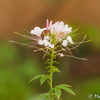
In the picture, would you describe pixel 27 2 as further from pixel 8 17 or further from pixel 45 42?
pixel 45 42

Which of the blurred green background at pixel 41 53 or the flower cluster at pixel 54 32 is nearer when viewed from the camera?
the flower cluster at pixel 54 32

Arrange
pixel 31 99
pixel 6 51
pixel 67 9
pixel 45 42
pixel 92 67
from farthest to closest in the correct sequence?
1. pixel 67 9
2. pixel 92 67
3. pixel 6 51
4. pixel 31 99
5. pixel 45 42

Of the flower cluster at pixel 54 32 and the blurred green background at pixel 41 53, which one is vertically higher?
the blurred green background at pixel 41 53

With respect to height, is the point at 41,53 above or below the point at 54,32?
above

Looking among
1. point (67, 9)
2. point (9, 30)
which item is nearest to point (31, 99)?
point (9, 30)

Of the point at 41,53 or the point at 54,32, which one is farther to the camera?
the point at 41,53

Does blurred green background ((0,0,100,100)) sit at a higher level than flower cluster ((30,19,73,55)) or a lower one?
higher

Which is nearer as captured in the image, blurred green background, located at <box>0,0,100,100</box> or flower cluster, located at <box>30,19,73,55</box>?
flower cluster, located at <box>30,19,73,55</box>

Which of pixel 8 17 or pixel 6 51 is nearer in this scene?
pixel 6 51
